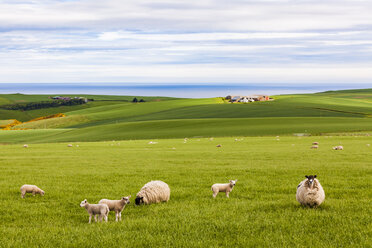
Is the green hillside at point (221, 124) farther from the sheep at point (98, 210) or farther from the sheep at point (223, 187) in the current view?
the sheep at point (98, 210)

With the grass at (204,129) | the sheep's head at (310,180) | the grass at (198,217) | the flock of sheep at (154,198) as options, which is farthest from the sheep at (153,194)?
the grass at (204,129)

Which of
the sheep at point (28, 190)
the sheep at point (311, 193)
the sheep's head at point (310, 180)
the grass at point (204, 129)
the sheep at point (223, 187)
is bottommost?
the grass at point (204, 129)

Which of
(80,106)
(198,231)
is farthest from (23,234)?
(80,106)

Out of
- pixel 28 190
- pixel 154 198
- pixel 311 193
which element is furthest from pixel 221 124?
pixel 311 193

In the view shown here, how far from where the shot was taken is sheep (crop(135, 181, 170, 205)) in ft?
41.1

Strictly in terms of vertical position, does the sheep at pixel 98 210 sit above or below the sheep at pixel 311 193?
below

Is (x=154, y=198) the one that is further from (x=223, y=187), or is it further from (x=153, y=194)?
(x=223, y=187)

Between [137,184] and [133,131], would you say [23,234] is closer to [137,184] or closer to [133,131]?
[137,184]

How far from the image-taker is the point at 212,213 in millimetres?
10875

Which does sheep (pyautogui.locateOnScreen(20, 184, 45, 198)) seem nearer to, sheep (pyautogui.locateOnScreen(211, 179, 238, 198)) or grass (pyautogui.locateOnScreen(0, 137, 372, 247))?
grass (pyautogui.locateOnScreen(0, 137, 372, 247))

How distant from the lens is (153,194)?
41.5ft

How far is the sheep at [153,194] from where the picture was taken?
12.5 metres

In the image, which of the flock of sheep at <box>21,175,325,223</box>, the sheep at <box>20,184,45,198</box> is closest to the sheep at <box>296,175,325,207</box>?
the flock of sheep at <box>21,175,325,223</box>

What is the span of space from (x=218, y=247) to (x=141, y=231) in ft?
7.24
